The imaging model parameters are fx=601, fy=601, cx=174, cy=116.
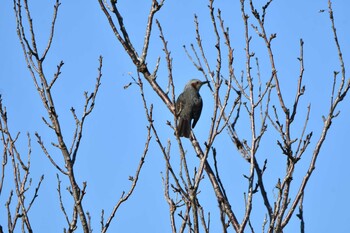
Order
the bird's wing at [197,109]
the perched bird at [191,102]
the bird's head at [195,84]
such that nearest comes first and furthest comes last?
the perched bird at [191,102] < the bird's wing at [197,109] < the bird's head at [195,84]

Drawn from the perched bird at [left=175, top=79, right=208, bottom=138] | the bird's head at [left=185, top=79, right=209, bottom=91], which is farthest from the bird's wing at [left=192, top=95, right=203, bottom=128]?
the bird's head at [left=185, top=79, right=209, bottom=91]

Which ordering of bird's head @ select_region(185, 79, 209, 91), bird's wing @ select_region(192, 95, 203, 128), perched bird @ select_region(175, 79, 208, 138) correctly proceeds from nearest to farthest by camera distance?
perched bird @ select_region(175, 79, 208, 138), bird's wing @ select_region(192, 95, 203, 128), bird's head @ select_region(185, 79, 209, 91)

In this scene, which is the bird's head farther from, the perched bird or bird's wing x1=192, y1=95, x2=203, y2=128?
bird's wing x1=192, y1=95, x2=203, y2=128

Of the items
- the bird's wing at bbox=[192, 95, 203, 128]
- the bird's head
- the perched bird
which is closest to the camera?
the perched bird

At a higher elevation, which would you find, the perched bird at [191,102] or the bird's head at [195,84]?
the bird's head at [195,84]

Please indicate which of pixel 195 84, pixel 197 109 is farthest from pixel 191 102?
pixel 195 84

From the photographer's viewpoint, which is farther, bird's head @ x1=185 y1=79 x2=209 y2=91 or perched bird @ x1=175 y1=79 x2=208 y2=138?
bird's head @ x1=185 y1=79 x2=209 y2=91

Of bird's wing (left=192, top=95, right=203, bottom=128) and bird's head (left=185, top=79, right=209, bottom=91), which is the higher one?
bird's head (left=185, top=79, right=209, bottom=91)

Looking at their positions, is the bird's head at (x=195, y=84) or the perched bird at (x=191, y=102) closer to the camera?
the perched bird at (x=191, y=102)

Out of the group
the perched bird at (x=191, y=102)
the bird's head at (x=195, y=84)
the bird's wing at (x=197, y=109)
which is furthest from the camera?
the bird's head at (x=195, y=84)

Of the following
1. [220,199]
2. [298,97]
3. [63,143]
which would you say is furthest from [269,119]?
[63,143]

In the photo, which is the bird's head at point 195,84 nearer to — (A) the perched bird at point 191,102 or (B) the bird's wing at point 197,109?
(A) the perched bird at point 191,102

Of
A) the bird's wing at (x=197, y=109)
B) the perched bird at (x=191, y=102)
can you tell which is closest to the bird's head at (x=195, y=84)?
the perched bird at (x=191, y=102)

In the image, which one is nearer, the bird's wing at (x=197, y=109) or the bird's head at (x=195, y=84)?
the bird's wing at (x=197, y=109)
